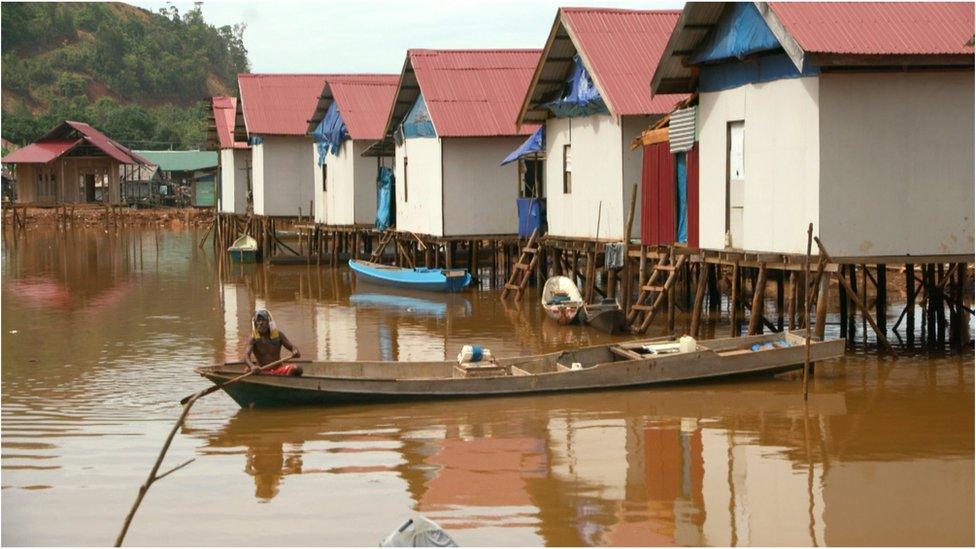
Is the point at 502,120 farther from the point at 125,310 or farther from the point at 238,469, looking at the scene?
the point at 238,469

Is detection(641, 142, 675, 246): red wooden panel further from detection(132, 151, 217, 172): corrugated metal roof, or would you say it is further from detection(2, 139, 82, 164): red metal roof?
detection(132, 151, 217, 172): corrugated metal roof

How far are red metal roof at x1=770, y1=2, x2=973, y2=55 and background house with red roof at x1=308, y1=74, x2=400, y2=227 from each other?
16996 millimetres

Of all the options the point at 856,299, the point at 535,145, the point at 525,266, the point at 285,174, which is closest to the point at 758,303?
the point at 856,299

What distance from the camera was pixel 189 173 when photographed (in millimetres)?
65688

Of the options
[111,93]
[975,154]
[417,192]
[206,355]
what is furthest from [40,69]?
[975,154]

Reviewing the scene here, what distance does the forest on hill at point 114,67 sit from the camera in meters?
78.2

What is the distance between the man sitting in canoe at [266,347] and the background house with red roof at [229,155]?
96.8 ft

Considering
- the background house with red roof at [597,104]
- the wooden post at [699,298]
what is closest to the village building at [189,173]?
the background house with red roof at [597,104]

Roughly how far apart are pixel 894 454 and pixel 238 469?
17.4 feet

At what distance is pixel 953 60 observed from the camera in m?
14.4

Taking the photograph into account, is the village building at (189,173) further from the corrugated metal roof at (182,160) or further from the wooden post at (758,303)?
the wooden post at (758,303)

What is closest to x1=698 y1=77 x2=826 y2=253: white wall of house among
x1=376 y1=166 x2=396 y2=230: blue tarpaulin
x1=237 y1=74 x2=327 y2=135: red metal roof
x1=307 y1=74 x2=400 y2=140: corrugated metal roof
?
x1=376 y1=166 x2=396 y2=230: blue tarpaulin

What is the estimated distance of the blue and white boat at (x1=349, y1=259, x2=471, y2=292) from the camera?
25141 millimetres

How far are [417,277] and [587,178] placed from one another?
5.46m
